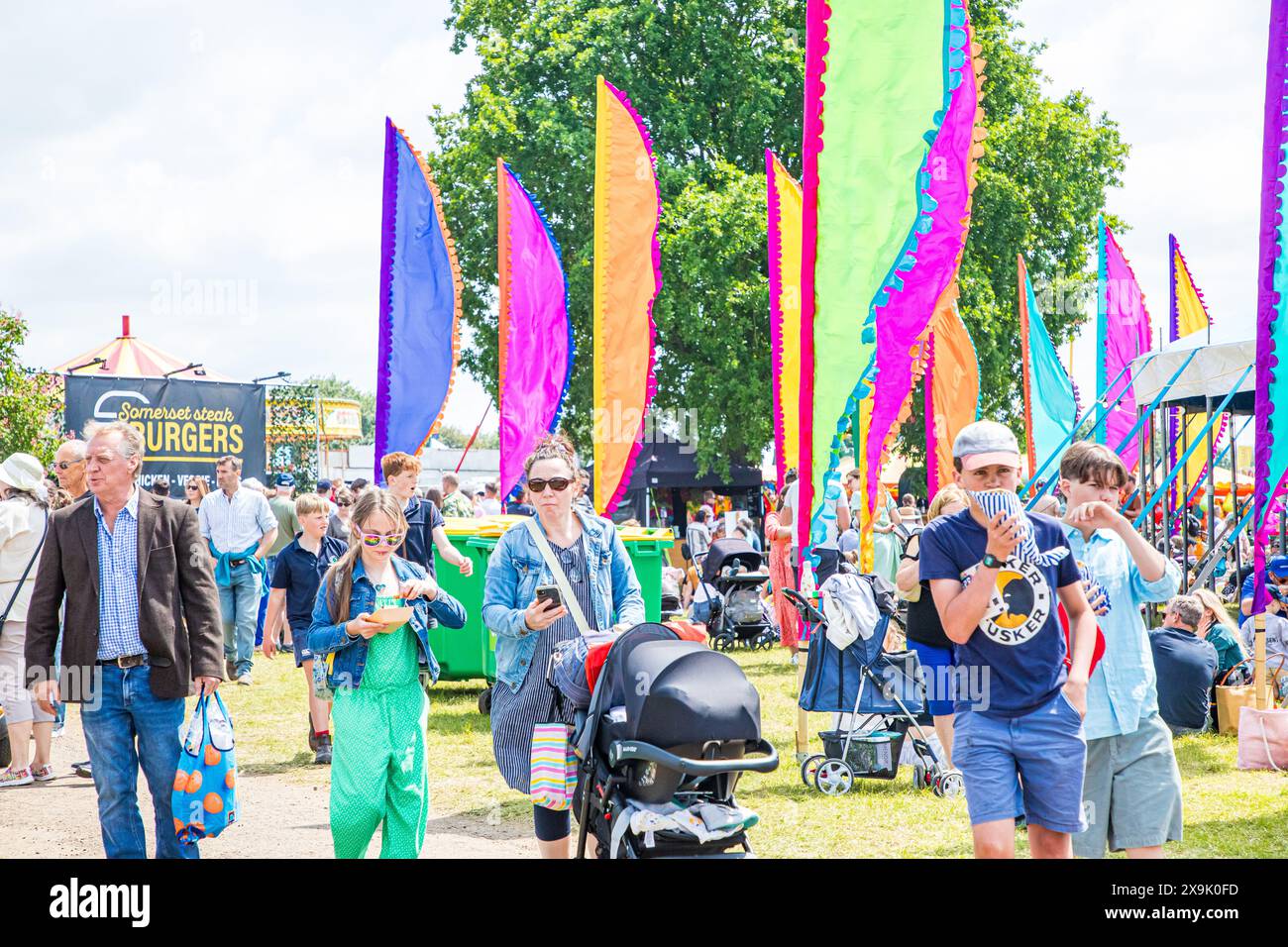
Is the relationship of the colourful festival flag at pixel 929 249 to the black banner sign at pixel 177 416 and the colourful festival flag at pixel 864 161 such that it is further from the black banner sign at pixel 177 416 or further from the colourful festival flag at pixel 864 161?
the black banner sign at pixel 177 416

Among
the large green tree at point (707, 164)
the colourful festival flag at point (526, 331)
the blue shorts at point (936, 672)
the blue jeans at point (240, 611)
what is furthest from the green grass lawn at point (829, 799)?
the large green tree at point (707, 164)

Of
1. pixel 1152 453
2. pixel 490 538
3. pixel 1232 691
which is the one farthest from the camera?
pixel 1152 453

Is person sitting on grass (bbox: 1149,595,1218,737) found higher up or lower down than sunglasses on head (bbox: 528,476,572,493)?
lower down

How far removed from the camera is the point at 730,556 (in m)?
16.7

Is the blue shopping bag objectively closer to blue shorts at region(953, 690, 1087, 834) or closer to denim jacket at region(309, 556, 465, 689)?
denim jacket at region(309, 556, 465, 689)

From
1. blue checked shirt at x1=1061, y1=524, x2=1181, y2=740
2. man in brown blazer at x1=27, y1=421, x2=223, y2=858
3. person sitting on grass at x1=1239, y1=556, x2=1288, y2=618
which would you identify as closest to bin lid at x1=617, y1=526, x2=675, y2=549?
person sitting on grass at x1=1239, y1=556, x2=1288, y2=618

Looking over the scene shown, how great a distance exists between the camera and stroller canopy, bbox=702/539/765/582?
54.8ft

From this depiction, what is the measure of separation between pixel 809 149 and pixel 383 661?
391cm

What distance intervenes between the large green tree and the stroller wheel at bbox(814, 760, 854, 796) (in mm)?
17816

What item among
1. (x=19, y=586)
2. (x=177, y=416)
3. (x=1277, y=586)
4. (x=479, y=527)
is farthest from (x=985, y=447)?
(x=177, y=416)

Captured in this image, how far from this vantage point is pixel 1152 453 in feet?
48.4

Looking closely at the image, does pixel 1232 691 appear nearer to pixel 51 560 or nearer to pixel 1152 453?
pixel 1152 453

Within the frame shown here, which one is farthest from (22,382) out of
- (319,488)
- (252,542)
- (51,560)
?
(51,560)

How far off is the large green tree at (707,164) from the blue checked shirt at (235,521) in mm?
13943
